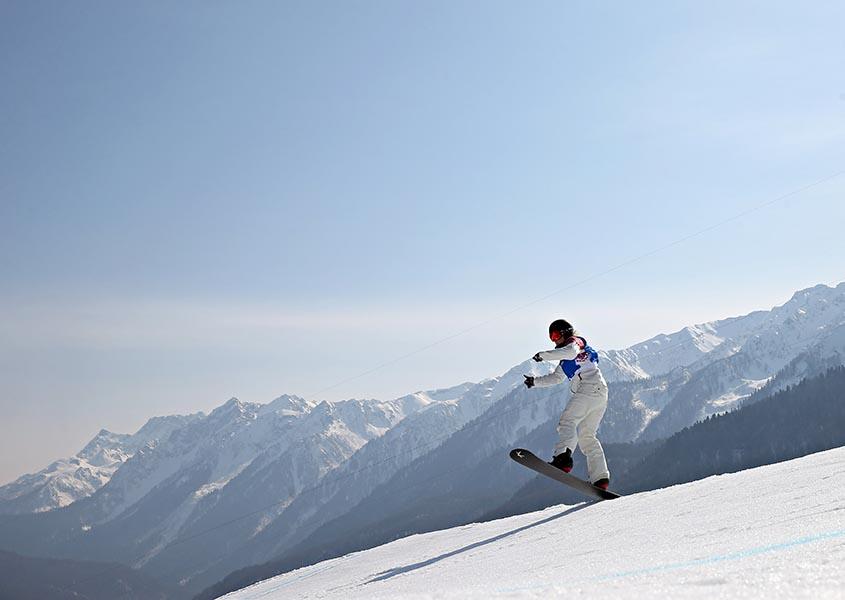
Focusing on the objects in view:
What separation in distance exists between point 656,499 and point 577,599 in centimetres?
629

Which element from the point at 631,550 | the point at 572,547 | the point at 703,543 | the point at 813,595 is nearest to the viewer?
the point at 813,595

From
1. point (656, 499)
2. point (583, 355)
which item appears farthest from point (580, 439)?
point (656, 499)

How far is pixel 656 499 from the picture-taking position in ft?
29.7

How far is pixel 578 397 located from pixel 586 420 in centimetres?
44

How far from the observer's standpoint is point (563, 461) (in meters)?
11.4

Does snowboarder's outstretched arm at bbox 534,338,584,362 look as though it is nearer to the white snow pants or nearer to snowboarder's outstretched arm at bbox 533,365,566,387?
snowboarder's outstretched arm at bbox 533,365,566,387

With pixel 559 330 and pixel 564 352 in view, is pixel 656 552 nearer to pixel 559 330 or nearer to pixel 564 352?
pixel 564 352

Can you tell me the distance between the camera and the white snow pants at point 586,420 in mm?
11219

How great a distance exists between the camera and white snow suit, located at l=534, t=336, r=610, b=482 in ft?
36.7

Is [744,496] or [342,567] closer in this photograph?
[744,496]

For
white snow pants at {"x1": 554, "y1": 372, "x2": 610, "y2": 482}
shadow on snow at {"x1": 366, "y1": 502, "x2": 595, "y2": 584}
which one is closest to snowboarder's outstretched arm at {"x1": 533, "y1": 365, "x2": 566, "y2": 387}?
white snow pants at {"x1": 554, "y1": 372, "x2": 610, "y2": 482}

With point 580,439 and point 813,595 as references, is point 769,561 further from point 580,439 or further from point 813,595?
point 580,439

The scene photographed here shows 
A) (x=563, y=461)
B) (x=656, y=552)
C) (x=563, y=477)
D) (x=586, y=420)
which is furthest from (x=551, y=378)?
(x=656, y=552)

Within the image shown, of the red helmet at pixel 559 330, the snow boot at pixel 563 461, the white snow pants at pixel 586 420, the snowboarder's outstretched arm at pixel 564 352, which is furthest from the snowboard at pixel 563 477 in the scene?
the red helmet at pixel 559 330
